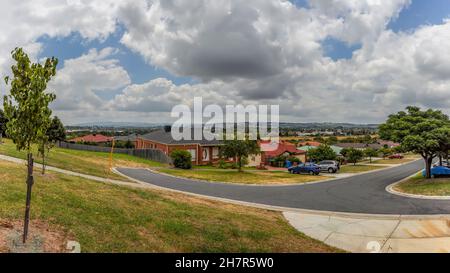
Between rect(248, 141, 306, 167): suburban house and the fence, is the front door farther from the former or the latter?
the fence

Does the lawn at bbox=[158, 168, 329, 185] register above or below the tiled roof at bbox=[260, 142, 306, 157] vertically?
below

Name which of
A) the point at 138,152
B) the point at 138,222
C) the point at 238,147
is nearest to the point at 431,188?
the point at 238,147

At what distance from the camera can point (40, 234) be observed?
26.0 ft

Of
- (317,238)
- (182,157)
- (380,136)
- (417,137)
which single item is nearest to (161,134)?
(182,157)

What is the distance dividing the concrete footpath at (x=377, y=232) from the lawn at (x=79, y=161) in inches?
623

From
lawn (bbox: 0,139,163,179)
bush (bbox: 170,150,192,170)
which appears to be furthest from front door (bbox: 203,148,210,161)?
lawn (bbox: 0,139,163,179)

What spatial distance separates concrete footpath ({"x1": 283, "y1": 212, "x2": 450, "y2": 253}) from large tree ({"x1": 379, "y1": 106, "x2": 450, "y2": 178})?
10333 mm

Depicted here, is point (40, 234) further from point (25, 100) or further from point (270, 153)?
point (270, 153)

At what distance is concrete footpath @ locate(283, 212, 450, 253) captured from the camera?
1070 centimetres

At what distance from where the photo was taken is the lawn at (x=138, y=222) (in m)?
8.65

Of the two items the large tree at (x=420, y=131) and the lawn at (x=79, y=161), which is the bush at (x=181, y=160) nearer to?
the lawn at (x=79, y=161)

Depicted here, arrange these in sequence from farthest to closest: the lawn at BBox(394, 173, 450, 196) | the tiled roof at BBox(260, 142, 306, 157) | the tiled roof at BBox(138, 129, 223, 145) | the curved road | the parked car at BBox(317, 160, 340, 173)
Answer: the tiled roof at BBox(260, 142, 306, 157), the tiled roof at BBox(138, 129, 223, 145), the parked car at BBox(317, 160, 340, 173), the lawn at BBox(394, 173, 450, 196), the curved road

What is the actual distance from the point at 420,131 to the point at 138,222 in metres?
23.7
